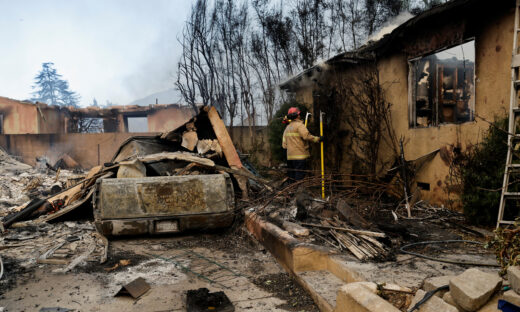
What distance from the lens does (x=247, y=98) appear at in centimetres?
1800

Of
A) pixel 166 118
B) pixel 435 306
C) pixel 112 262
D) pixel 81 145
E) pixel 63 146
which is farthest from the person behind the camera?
pixel 166 118

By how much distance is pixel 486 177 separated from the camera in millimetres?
4875

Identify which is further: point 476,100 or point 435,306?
point 476,100

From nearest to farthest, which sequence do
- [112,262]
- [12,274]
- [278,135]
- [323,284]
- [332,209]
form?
[323,284], [12,274], [112,262], [332,209], [278,135]

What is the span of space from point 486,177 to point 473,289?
3345mm

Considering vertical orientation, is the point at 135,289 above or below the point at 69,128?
below

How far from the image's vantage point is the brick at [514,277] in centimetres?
201

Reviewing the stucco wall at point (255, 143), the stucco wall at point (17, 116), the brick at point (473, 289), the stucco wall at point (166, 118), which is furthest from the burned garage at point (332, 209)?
the stucco wall at point (166, 118)

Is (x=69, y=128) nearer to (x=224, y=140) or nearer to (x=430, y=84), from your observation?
(x=224, y=140)

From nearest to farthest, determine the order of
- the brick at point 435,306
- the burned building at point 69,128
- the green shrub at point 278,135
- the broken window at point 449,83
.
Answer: the brick at point 435,306, the broken window at point 449,83, the green shrub at point 278,135, the burned building at point 69,128

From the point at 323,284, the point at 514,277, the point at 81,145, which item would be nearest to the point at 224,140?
the point at 323,284

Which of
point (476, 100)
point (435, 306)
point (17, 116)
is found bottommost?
point (435, 306)

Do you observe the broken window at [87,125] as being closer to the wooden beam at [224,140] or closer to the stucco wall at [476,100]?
the wooden beam at [224,140]

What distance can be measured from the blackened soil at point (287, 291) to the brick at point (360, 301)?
583 millimetres
